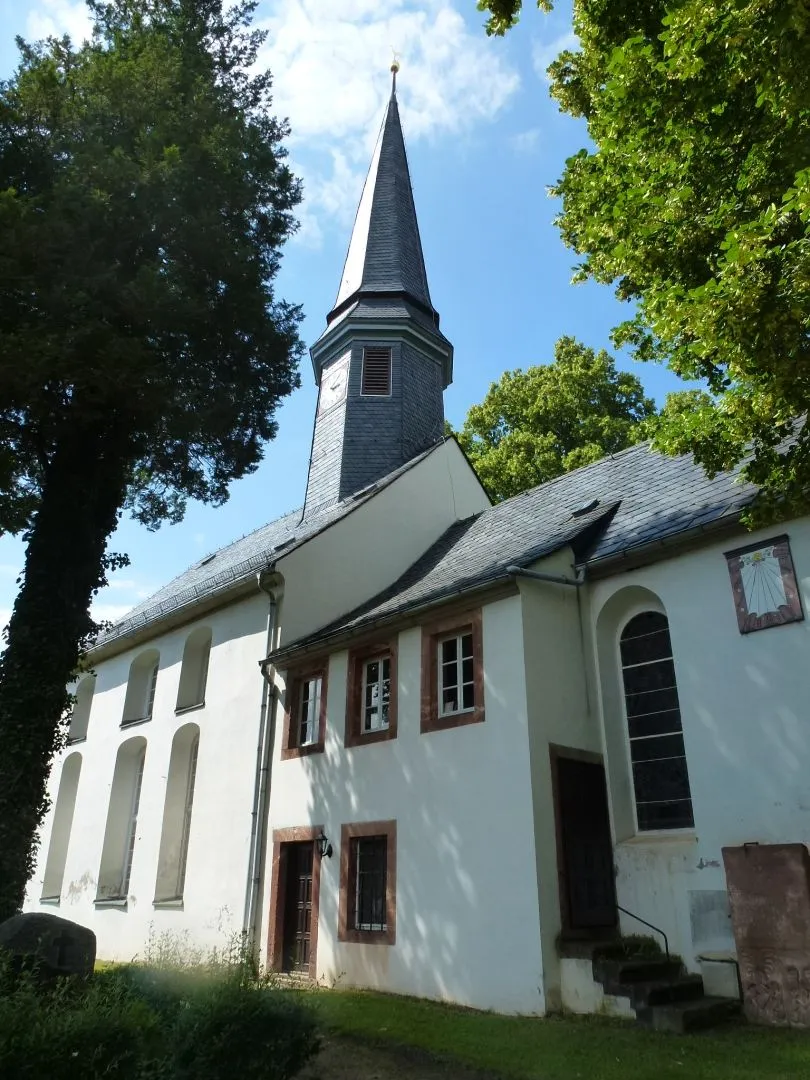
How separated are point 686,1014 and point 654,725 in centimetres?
340

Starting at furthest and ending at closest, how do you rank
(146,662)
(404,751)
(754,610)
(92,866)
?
(146,662), (92,866), (404,751), (754,610)

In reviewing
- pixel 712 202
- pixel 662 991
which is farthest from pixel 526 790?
pixel 712 202

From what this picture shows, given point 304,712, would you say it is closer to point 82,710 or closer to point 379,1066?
point 379,1066

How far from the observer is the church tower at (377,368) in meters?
19.1

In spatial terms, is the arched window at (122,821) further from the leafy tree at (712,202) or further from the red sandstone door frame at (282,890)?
the leafy tree at (712,202)

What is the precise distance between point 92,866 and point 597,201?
1582 cm

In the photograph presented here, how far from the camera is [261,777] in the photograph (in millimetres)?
13352

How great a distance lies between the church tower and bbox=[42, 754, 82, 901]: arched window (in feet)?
28.7

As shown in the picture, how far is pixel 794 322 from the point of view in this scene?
259 inches

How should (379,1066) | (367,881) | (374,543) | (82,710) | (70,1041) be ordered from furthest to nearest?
1. (82,710)
2. (374,543)
3. (367,881)
4. (379,1066)
5. (70,1041)

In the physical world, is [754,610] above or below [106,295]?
below

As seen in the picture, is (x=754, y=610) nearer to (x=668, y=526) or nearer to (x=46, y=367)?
(x=668, y=526)

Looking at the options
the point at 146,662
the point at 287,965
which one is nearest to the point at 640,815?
the point at 287,965

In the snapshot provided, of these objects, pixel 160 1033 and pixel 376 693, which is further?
pixel 376 693
